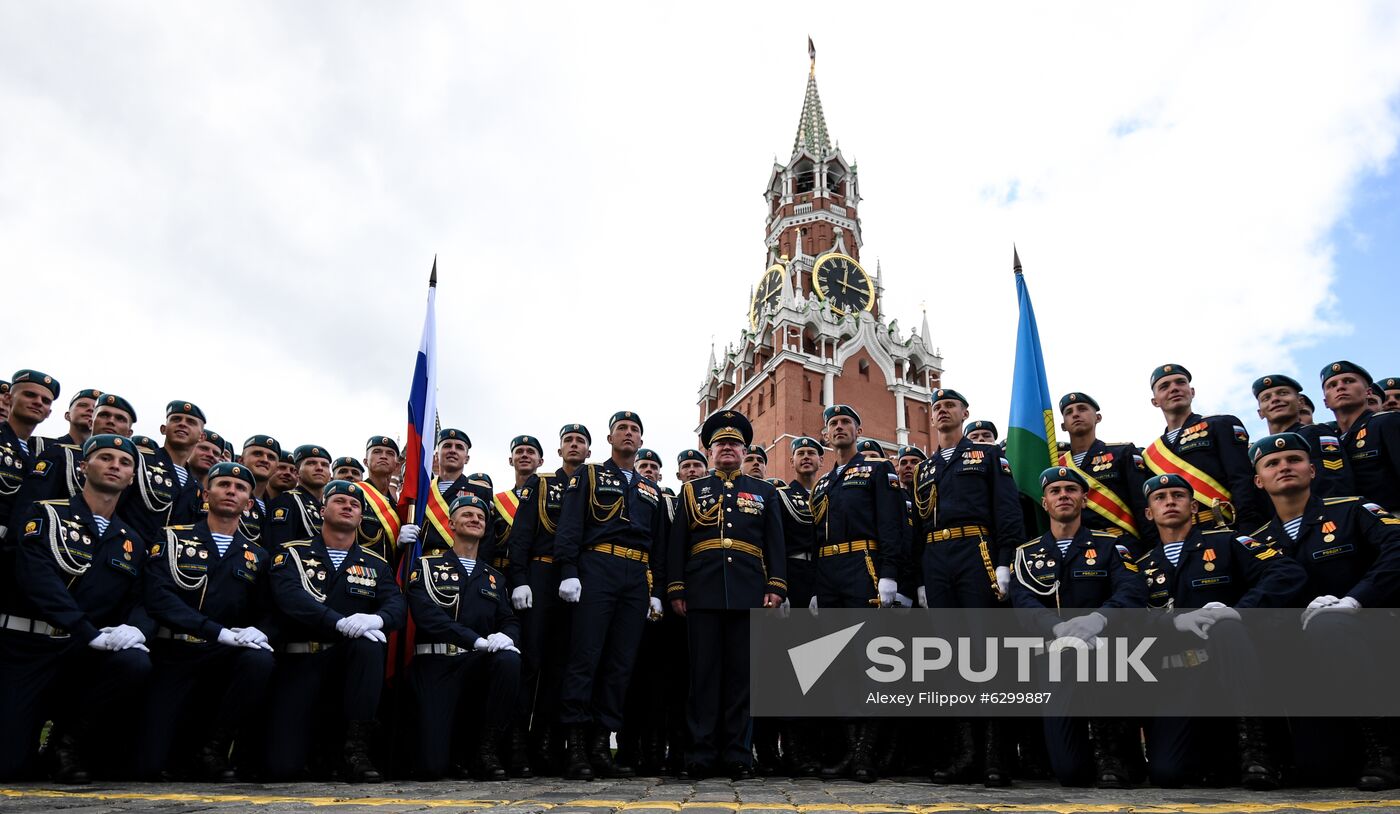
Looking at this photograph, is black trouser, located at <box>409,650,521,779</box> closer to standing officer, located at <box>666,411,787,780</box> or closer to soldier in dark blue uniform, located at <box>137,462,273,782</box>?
soldier in dark blue uniform, located at <box>137,462,273,782</box>

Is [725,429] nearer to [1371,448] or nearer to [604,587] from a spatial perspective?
[604,587]

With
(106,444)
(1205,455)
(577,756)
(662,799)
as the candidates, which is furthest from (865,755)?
(106,444)

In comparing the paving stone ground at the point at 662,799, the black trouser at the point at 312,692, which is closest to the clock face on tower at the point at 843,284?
the black trouser at the point at 312,692

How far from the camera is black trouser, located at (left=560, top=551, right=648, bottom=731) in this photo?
652 centimetres

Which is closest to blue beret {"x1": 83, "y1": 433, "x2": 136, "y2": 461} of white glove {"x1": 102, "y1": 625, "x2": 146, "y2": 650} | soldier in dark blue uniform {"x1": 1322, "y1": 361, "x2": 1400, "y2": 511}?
white glove {"x1": 102, "y1": 625, "x2": 146, "y2": 650}

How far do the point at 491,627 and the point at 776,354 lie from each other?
55427mm

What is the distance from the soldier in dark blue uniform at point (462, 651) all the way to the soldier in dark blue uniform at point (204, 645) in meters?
1.07

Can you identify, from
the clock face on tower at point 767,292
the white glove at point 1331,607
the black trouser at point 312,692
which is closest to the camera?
the white glove at point 1331,607

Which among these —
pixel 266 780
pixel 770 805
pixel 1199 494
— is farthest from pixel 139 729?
pixel 1199 494

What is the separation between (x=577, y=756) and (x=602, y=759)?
0.90 feet

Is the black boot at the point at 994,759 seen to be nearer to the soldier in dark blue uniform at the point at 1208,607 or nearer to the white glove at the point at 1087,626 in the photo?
the white glove at the point at 1087,626

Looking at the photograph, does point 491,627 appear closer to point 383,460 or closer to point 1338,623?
point 383,460

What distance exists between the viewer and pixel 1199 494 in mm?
7176

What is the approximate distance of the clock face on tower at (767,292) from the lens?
66.2 metres
